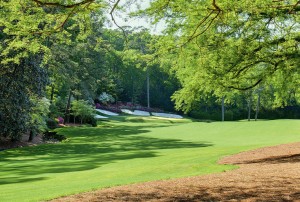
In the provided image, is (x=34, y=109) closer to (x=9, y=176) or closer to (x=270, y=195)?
(x=9, y=176)

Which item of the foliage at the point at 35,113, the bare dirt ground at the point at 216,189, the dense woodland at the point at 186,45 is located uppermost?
the dense woodland at the point at 186,45

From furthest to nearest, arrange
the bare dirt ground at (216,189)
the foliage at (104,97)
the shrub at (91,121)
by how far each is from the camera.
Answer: the foliage at (104,97) → the shrub at (91,121) → the bare dirt ground at (216,189)

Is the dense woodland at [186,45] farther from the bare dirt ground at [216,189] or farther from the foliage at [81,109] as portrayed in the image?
the foliage at [81,109]

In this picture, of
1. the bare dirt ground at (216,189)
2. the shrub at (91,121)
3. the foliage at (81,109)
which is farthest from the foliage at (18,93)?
the shrub at (91,121)

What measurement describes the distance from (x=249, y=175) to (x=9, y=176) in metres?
8.45

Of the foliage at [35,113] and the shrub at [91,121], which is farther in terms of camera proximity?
the shrub at [91,121]

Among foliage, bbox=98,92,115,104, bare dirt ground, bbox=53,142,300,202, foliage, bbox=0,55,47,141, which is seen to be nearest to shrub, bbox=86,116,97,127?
foliage, bbox=98,92,115,104

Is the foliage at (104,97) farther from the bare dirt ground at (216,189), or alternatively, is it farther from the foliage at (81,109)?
the bare dirt ground at (216,189)

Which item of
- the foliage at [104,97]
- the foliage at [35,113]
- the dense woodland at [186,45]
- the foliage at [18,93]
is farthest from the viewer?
the foliage at [104,97]

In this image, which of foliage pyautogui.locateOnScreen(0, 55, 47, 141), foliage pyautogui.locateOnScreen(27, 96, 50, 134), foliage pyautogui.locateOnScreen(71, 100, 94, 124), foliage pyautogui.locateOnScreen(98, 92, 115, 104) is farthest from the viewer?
foliage pyautogui.locateOnScreen(98, 92, 115, 104)

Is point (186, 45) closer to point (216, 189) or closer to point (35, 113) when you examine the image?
point (216, 189)

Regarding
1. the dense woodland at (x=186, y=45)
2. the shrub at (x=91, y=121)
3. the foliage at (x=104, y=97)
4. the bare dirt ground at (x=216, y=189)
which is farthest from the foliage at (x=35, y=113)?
the foliage at (x=104, y=97)

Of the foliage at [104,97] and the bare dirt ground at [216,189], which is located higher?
the foliage at [104,97]

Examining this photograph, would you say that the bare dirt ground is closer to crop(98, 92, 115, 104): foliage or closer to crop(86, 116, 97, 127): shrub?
crop(86, 116, 97, 127): shrub
